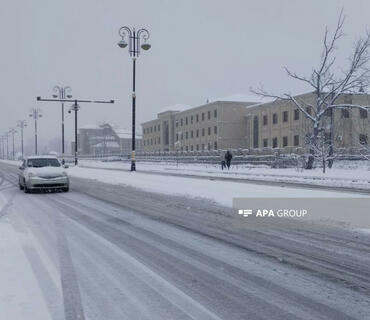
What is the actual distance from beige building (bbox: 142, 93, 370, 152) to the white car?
2950 centimetres

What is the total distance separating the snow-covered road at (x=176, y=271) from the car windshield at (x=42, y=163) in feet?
31.3

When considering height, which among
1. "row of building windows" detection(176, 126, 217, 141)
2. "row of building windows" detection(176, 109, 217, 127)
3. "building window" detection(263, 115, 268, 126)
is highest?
"row of building windows" detection(176, 109, 217, 127)

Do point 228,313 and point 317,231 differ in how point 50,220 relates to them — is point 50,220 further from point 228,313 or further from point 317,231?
point 228,313

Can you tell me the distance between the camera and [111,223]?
33.7 feet

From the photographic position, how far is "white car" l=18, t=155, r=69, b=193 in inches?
727

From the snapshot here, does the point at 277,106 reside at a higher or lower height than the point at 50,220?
higher

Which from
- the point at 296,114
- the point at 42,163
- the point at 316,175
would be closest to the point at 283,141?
the point at 296,114

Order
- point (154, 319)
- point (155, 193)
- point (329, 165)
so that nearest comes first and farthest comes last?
point (154, 319)
point (155, 193)
point (329, 165)

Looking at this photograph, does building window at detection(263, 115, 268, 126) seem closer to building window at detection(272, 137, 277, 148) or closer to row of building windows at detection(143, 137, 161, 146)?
building window at detection(272, 137, 277, 148)

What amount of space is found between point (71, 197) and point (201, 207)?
5.70m

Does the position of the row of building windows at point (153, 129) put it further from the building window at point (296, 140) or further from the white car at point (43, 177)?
the white car at point (43, 177)

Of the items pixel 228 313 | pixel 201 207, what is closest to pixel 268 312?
pixel 228 313

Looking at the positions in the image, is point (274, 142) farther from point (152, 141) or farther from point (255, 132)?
point (152, 141)

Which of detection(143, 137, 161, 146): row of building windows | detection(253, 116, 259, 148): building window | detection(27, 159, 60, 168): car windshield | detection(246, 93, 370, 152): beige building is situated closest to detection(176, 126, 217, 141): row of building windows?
detection(246, 93, 370, 152): beige building
